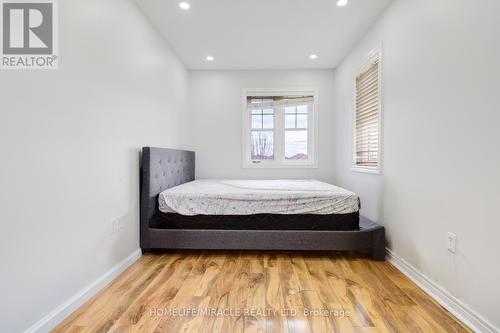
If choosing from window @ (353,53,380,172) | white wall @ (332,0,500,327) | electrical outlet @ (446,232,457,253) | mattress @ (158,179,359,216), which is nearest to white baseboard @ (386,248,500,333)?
white wall @ (332,0,500,327)

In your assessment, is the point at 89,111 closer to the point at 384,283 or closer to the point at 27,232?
the point at 27,232

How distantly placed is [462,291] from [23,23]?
305 centimetres

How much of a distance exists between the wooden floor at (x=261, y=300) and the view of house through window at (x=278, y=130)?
2168 millimetres

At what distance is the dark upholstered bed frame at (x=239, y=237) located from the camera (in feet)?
7.77

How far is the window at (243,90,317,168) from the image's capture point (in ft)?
13.6

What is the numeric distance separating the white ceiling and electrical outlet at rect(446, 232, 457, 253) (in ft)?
7.13

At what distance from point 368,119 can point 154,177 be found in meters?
2.53

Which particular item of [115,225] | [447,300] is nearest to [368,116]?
[447,300]

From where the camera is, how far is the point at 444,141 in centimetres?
166

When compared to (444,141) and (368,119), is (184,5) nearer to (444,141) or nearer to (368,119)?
(368,119)

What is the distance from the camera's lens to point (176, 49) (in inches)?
131

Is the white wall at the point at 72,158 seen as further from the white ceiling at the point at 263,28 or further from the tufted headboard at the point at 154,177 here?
the white ceiling at the point at 263,28

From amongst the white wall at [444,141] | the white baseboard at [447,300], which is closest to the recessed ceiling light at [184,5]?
the white wall at [444,141]

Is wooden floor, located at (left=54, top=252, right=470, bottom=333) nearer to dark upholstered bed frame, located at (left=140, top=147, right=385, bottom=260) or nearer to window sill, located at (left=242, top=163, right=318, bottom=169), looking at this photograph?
dark upholstered bed frame, located at (left=140, top=147, right=385, bottom=260)
